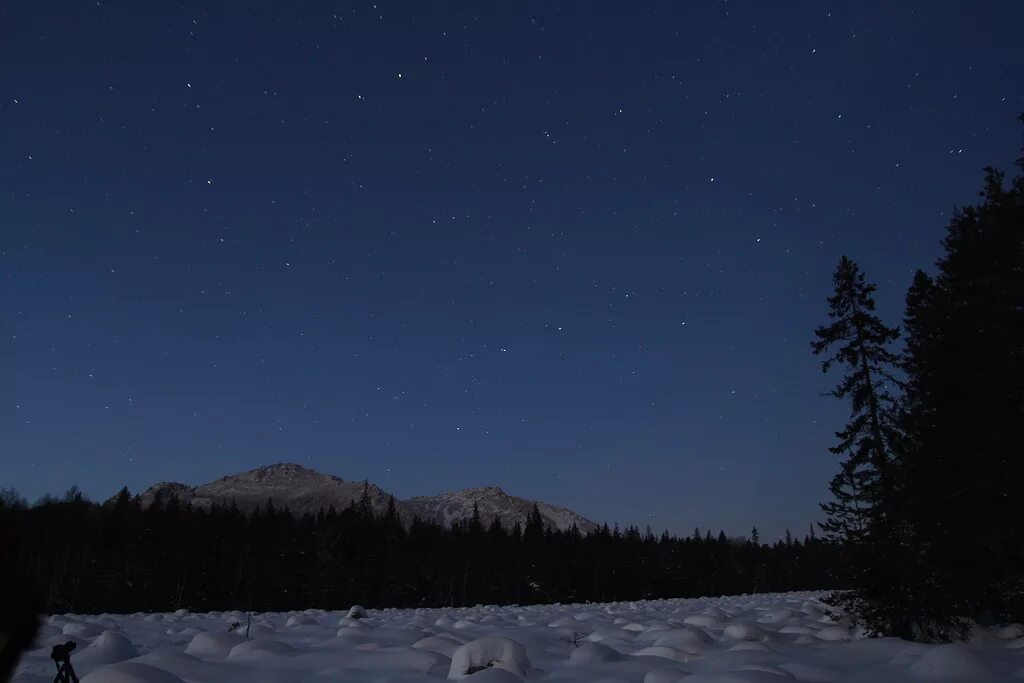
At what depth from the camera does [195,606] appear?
5731cm

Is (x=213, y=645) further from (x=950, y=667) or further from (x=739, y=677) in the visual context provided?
(x=950, y=667)

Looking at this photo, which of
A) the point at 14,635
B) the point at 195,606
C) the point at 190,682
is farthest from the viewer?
the point at 195,606

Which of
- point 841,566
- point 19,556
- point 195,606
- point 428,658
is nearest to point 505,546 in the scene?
point 195,606

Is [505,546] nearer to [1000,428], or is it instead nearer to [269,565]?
[269,565]

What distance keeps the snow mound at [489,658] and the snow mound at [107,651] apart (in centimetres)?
616

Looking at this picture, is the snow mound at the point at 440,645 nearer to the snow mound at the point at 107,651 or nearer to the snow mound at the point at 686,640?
the snow mound at the point at 686,640

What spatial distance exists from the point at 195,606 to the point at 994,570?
60295 millimetres

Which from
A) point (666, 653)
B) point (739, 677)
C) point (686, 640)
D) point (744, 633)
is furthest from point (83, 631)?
point (744, 633)

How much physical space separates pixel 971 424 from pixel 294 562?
2298 inches

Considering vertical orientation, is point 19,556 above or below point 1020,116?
below

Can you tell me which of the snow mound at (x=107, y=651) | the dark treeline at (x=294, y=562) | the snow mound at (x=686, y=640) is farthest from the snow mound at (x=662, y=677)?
the dark treeline at (x=294, y=562)

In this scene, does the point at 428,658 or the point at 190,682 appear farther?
the point at 428,658

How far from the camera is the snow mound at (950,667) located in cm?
938

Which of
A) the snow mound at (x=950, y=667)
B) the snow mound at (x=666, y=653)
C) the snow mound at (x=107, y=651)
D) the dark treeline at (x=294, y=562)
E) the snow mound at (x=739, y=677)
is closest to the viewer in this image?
the snow mound at (x=739, y=677)
